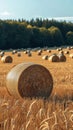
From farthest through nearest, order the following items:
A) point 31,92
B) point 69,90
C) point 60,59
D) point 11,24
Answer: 1. point 11,24
2. point 60,59
3. point 69,90
4. point 31,92

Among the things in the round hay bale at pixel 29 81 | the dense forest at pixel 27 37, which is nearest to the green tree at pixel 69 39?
the dense forest at pixel 27 37

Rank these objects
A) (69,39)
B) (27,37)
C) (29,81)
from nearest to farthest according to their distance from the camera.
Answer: (29,81), (27,37), (69,39)

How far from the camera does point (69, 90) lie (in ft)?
48.5

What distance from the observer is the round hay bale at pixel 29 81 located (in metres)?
13.1

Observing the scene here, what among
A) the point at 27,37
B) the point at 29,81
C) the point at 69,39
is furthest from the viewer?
the point at 69,39

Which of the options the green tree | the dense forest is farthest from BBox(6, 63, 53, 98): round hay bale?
the green tree

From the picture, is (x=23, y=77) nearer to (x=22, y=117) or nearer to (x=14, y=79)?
(x=14, y=79)

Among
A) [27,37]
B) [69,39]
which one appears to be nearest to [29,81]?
[27,37]

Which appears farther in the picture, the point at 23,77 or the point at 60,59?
the point at 60,59

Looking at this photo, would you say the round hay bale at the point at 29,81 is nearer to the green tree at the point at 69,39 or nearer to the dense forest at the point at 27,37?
the dense forest at the point at 27,37

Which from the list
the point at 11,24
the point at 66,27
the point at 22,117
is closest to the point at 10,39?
the point at 11,24

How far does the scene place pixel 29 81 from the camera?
13.4 meters

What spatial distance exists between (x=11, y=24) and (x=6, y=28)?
173 inches

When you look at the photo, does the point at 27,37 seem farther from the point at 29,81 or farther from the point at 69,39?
the point at 29,81
